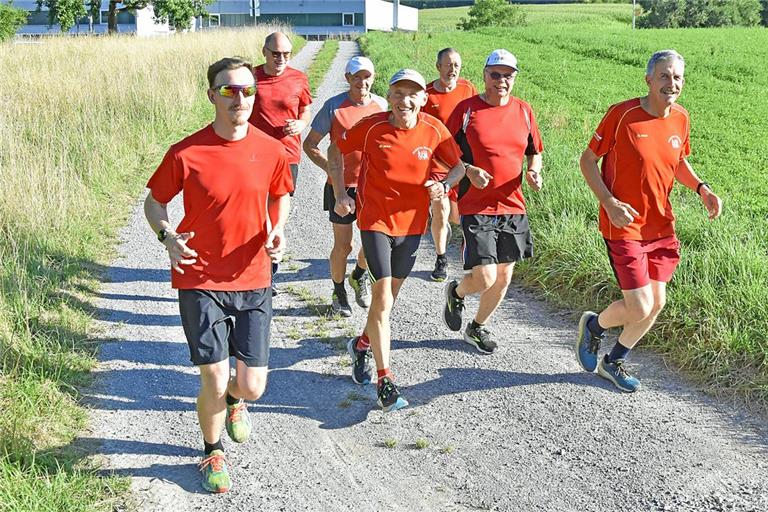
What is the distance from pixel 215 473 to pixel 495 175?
2.93 meters

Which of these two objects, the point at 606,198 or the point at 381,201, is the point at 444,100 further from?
the point at 606,198

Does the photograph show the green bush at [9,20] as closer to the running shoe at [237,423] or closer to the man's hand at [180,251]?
the running shoe at [237,423]

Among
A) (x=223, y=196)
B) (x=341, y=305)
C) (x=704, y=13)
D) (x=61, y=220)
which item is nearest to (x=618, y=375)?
(x=341, y=305)

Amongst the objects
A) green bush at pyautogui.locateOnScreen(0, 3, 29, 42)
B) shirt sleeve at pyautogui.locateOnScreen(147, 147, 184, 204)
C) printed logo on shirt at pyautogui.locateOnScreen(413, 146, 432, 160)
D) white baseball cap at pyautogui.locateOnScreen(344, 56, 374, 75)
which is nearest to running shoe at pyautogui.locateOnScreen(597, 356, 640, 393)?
printed logo on shirt at pyautogui.locateOnScreen(413, 146, 432, 160)

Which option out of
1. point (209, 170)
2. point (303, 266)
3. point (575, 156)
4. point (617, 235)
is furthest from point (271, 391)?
point (575, 156)

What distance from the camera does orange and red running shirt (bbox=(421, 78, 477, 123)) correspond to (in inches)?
314

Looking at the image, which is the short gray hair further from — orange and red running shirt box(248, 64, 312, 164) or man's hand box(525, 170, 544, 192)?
orange and red running shirt box(248, 64, 312, 164)

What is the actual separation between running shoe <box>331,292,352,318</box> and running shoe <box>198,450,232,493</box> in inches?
108

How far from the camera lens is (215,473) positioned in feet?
14.1

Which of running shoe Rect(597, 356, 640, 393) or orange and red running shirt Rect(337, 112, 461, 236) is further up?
orange and red running shirt Rect(337, 112, 461, 236)

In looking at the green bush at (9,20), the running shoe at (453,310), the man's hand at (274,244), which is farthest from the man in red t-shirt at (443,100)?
the green bush at (9,20)

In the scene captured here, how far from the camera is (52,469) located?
4316 millimetres

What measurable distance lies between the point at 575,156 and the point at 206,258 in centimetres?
777

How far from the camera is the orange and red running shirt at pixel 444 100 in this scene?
797cm
